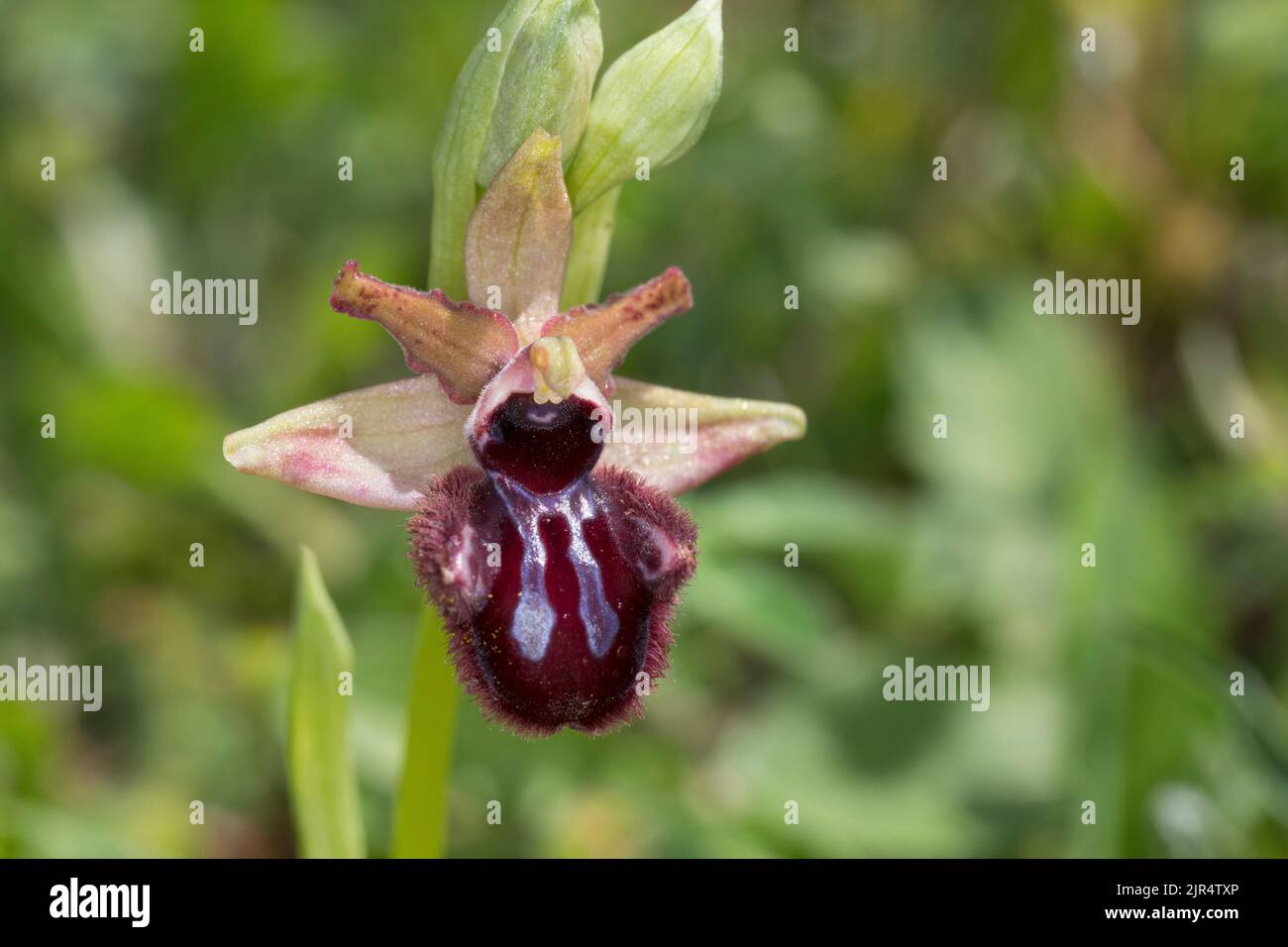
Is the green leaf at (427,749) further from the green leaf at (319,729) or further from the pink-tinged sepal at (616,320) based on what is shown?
the pink-tinged sepal at (616,320)

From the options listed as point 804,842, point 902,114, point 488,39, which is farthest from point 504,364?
point 902,114

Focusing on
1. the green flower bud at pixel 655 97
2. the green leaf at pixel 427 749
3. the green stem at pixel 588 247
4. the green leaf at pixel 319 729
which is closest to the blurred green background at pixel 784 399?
the green leaf at pixel 319 729

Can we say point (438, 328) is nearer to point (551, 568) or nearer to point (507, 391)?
point (507, 391)

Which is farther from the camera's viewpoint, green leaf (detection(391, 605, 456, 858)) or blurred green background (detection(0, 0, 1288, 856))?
blurred green background (detection(0, 0, 1288, 856))

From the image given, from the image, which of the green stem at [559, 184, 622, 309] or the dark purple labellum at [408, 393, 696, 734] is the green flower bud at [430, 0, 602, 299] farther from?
the dark purple labellum at [408, 393, 696, 734]

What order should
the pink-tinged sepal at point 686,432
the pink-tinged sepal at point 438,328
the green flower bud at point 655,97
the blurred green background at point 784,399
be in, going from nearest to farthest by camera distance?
the pink-tinged sepal at point 438,328
the green flower bud at point 655,97
the pink-tinged sepal at point 686,432
the blurred green background at point 784,399

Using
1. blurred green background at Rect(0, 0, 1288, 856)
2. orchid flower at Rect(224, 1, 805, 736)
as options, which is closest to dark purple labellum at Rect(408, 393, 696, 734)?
orchid flower at Rect(224, 1, 805, 736)
